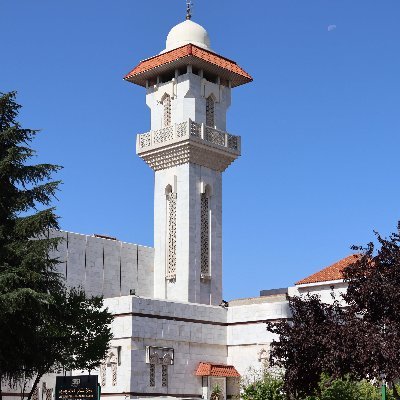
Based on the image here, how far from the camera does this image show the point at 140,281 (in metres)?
49.3

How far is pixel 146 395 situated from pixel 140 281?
10799mm

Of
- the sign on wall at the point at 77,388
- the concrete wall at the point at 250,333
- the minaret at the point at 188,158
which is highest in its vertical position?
the minaret at the point at 188,158

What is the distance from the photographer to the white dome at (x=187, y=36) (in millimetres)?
49719

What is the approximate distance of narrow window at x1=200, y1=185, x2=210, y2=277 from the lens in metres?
47.1

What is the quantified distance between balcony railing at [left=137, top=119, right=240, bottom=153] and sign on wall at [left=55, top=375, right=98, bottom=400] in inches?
864

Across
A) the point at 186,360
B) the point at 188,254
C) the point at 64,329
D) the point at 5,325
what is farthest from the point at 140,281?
the point at 5,325

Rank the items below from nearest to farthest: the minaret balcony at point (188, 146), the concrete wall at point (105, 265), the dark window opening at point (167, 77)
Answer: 1. the concrete wall at point (105, 265)
2. the minaret balcony at point (188, 146)
3. the dark window opening at point (167, 77)

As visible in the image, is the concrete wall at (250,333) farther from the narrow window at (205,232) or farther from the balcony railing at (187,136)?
the balcony railing at (187,136)

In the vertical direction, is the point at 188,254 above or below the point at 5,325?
above

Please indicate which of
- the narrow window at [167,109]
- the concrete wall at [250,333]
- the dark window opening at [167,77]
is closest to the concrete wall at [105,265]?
the concrete wall at [250,333]

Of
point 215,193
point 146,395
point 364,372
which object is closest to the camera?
point 364,372

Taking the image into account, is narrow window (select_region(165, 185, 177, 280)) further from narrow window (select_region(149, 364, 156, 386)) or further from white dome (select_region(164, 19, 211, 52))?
white dome (select_region(164, 19, 211, 52))

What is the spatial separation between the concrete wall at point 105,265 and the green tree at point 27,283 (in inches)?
525

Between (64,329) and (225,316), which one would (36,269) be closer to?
(64,329)
